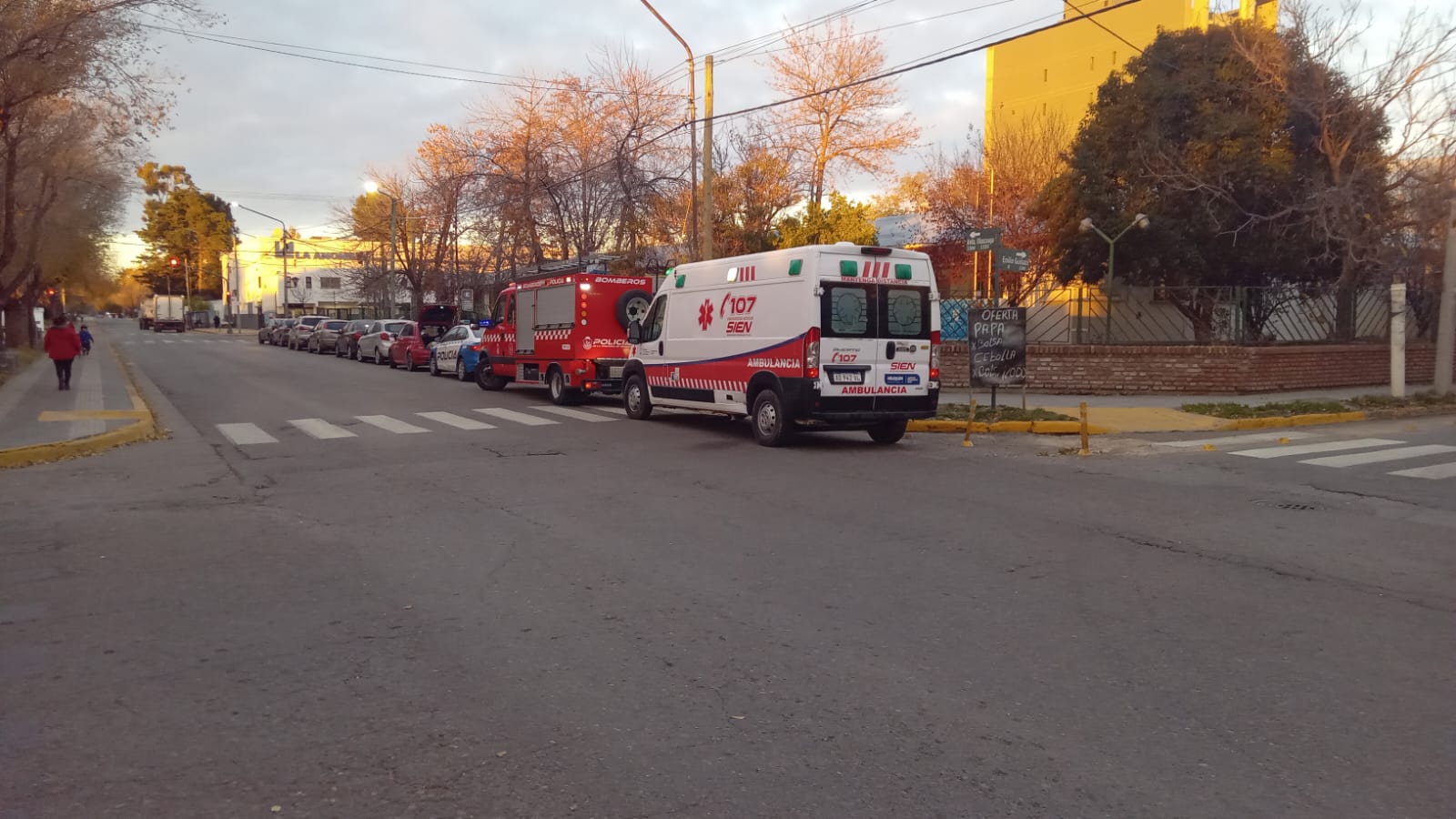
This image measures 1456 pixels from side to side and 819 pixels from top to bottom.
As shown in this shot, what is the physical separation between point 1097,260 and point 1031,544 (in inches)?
857

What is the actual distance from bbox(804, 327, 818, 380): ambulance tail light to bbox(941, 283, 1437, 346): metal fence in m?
8.85

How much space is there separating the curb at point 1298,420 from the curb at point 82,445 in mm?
15767

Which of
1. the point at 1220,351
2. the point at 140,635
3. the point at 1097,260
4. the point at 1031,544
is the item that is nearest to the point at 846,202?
the point at 1097,260

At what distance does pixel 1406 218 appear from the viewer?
68.3 ft

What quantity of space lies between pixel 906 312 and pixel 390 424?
8.24 m

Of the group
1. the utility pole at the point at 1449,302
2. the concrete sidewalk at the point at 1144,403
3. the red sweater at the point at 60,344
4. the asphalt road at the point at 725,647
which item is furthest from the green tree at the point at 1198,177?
the red sweater at the point at 60,344

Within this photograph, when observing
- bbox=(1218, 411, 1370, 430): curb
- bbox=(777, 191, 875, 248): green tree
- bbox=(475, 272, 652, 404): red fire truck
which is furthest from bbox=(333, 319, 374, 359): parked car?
bbox=(1218, 411, 1370, 430): curb

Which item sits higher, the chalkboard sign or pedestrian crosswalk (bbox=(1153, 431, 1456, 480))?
the chalkboard sign

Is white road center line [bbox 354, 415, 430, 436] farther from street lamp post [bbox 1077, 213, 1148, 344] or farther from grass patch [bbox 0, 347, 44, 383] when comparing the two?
street lamp post [bbox 1077, 213, 1148, 344]

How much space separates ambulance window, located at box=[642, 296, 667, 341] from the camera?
16.3 meters

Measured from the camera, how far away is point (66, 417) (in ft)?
51.3

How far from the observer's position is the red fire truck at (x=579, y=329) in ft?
63.6

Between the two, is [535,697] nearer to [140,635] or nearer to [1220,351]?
[140,635]

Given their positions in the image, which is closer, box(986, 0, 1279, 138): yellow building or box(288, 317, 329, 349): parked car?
box(986, 0, 1279, 138): yellow building
